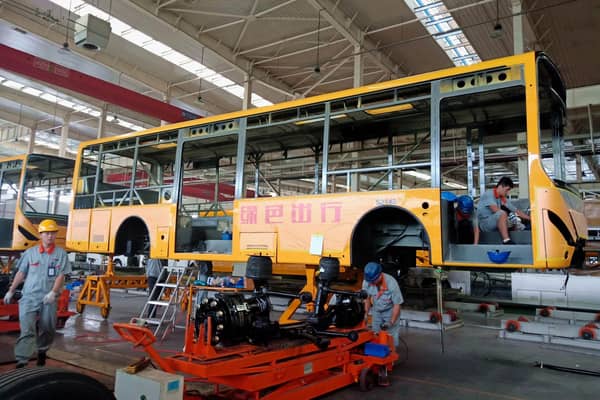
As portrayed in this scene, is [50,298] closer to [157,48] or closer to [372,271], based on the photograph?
[372,271]

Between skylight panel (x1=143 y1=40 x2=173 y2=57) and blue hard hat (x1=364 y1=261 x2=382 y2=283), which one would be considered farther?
skylight panel (x1=143 y1=40 x2=173 y2=57)

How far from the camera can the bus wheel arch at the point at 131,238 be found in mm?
7547

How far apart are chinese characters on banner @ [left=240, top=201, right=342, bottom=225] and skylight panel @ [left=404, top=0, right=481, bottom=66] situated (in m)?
7.09

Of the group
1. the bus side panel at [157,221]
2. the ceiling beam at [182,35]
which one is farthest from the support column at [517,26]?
the bus side panel at [157,221]

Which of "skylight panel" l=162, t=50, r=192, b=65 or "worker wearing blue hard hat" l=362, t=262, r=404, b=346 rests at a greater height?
"skylight panel" l=162, t=50, r=192, b=65

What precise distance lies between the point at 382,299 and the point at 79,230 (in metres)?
5.85

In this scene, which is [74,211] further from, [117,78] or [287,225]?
[117,78]

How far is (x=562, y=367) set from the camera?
553 cm

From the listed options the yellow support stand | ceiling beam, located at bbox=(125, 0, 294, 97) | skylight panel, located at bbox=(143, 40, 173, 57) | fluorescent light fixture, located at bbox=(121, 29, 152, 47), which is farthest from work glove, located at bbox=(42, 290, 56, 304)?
skylight panel, located at bbox=(143, 40, 173, 57)

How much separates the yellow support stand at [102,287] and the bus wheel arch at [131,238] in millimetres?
926

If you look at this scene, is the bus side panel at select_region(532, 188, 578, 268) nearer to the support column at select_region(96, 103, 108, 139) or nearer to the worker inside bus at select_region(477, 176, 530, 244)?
the worker inside bus at select_region(477, 176, 530, 244)

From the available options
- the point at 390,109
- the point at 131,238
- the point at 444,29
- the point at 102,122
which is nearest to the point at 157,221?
the point at 131,238

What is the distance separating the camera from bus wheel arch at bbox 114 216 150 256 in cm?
755

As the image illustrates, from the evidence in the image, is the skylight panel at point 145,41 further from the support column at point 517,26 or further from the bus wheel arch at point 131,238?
the support column at point 517,26
